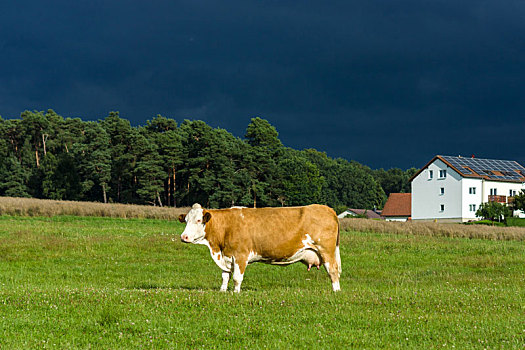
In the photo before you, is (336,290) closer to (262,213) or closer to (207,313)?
(262,213)

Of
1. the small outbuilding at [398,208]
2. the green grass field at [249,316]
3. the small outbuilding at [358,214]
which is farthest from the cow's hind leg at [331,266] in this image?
the small outbuilding at [358,214]

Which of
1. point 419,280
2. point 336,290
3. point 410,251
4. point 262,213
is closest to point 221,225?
point 262,213

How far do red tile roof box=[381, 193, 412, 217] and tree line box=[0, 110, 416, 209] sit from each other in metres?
17.1

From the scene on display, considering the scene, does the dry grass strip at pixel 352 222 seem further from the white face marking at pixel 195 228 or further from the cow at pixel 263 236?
the white face marking at pixel 195 228

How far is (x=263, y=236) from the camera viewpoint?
528 inches

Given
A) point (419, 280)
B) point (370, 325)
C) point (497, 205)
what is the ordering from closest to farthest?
point (370, 325)
point (419, 280)
point (497, 205)

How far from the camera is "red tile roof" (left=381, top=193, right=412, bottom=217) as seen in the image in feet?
348

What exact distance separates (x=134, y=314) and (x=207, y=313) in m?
1.39

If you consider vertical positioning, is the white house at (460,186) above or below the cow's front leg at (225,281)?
above

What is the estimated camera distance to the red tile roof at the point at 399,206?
106 meters

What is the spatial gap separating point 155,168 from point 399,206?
170 feet

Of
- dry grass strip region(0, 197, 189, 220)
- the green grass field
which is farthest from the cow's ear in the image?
dry grass strip region(0, 197, 189, 220)

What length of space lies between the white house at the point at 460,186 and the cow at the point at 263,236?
80568 millimetres

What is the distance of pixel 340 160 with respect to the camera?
197 metres
